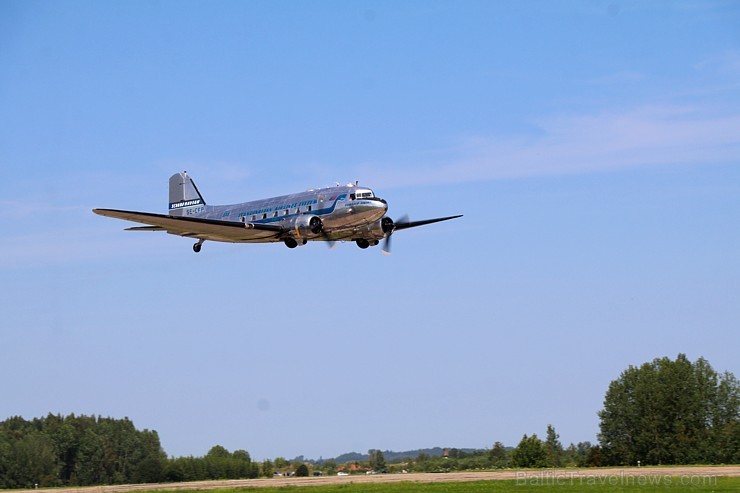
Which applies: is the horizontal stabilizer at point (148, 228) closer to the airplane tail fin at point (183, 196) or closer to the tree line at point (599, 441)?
the airplane tail fin at point (183, 196)

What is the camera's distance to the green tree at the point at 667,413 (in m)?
79.3

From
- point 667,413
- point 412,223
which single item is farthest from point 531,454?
point 412,223

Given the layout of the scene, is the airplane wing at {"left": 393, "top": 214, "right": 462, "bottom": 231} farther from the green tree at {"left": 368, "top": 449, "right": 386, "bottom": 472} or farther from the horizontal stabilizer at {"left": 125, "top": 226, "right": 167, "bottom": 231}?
the green tree at {"left": 368, "top": 449, "right": 386, "bottom": 472}

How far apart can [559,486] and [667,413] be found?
47981 mm

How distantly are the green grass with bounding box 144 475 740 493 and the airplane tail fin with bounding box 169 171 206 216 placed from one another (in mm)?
23066

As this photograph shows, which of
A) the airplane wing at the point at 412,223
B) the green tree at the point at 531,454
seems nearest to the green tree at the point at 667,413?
the green tree at the point at 531,454

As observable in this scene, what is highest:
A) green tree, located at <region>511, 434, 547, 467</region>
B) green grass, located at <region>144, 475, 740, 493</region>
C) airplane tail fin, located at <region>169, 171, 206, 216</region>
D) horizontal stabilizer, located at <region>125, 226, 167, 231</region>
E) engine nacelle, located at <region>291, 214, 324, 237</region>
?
airplane tail fin, located at <region>169, 171, 206, 216</region>

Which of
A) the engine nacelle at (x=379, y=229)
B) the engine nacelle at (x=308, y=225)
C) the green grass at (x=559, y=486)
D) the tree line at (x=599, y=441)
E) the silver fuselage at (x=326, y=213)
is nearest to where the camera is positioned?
the green grass at (x=559, y=486)

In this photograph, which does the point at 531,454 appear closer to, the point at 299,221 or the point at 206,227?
the point at 299,221

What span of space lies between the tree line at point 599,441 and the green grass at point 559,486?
2905cm

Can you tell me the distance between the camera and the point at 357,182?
5156 cm

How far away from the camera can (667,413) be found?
83375 millimetres

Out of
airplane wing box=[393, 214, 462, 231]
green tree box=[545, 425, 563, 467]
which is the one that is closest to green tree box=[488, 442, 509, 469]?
green tree box=[545, 425, 563, 467]

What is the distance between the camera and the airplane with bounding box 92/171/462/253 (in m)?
50.8
